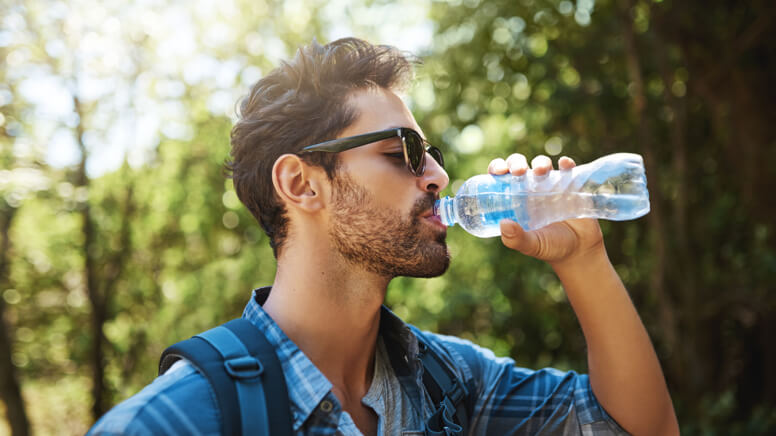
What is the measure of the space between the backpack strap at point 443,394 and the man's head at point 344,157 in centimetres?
27

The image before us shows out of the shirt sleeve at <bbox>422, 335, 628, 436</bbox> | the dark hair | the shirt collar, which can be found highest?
the dark hair

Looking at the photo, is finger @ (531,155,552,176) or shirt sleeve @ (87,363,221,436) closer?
shirt sleeve @ (87,363,221,436)

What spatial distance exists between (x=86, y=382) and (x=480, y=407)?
11.7 m

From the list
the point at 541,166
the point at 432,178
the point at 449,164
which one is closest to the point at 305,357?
the point at 432,178

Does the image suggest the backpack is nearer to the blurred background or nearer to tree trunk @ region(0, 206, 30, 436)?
the blurred background

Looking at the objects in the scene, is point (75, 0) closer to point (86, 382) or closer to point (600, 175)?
point (86, 382)

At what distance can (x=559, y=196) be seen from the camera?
6.82ft

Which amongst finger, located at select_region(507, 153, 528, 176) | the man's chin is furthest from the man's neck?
finger, located at select_region(507, 153, 528, 176)

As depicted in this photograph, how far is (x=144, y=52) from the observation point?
991 centimetres

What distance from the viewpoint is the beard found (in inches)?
75.7

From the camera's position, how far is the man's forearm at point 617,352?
1.83 m

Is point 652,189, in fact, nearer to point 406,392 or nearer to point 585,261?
point 585,261

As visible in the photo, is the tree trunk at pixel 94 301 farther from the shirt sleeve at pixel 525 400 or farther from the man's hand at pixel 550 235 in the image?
the man's hand at pixel 550 235

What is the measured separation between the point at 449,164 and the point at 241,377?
575 centimetres
